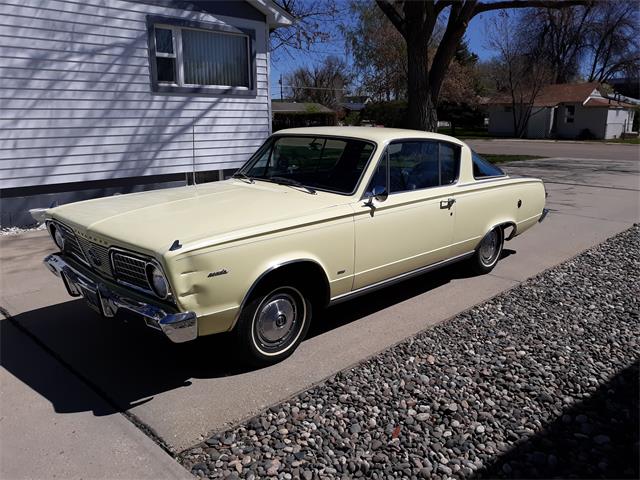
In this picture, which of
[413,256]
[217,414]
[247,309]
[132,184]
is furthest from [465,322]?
[132,184]

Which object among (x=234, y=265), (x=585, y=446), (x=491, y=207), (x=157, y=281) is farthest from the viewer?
(x=491, y=207)

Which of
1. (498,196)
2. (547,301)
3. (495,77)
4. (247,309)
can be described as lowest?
(547,301)

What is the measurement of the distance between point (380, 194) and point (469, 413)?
1.82 m

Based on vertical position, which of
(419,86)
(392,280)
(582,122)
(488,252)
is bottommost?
(488,252)

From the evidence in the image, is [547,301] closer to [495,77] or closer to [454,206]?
[454,206]

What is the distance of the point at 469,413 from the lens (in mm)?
3240

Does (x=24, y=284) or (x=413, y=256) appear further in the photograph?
(x=24, y=284)

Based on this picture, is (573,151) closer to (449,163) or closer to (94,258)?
(449,163)

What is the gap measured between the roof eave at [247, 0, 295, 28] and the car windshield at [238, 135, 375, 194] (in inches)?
246

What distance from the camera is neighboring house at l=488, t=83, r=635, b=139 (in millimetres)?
40625

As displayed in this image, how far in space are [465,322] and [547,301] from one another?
1.05 m

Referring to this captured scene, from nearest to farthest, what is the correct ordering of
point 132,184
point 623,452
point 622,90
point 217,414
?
point 623,452, point 217,414, point 132,184, point 622,90

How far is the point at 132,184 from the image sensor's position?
30.9 ft

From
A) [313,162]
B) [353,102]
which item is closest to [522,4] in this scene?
[313,162]
